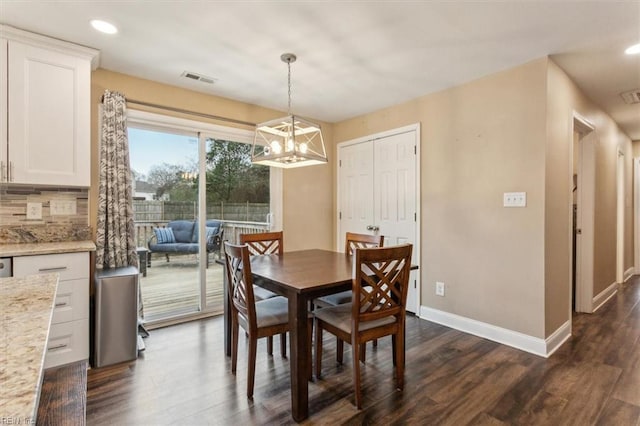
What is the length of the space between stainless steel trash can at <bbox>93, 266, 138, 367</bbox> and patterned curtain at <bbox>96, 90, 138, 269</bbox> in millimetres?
274

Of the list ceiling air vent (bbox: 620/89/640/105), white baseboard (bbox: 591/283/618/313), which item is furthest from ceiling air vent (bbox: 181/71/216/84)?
white baseboard (bbox: 591/283/618/313)

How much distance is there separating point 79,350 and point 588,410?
3402 millimetres

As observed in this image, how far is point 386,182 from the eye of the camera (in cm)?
394

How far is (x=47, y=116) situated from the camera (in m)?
2.36

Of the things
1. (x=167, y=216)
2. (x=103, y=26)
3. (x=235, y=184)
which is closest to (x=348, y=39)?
(x=103, y=26)

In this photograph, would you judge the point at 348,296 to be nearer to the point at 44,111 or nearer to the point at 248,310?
the point at 248,310

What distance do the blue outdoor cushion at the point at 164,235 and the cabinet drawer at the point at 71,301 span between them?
0.99m

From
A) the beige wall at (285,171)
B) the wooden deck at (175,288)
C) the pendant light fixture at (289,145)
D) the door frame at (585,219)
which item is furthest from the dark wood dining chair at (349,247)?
the door frame at (585,219)

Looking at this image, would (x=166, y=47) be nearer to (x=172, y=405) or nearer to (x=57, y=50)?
(x=57, y=50)

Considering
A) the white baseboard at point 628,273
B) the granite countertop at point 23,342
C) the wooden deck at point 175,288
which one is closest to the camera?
the granite countertop at point 23,342

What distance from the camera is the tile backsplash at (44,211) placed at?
2463 millimetres

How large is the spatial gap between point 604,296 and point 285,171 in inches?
171

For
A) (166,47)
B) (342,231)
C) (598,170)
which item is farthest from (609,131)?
(166,47)

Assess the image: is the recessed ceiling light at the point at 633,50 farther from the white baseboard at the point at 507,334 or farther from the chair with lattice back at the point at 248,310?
the chair with lattice back at the point at 248,310
